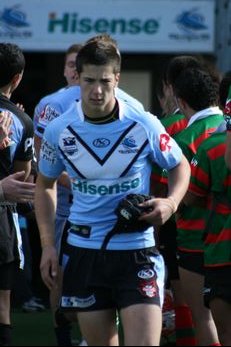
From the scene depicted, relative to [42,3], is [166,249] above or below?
below

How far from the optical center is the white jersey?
5.42 m

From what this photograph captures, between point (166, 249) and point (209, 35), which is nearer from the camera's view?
point (166, 249)

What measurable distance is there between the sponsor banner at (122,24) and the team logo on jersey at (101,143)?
22.1ft

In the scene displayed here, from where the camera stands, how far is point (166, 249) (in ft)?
25.5

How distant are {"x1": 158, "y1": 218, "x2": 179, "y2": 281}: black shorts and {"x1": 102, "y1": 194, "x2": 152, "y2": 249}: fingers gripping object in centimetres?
234

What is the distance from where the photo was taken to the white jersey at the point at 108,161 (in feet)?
17.8

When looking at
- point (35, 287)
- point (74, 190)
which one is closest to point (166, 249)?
point (74, 190)

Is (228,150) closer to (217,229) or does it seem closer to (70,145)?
(217,229)

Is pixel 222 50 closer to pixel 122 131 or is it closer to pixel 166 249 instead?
pixel 166 249

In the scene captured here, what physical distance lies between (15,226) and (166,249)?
1.46 meters

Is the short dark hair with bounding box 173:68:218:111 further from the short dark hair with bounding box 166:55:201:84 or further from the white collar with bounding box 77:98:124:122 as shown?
the white collar with bounding box 77:98:124:122

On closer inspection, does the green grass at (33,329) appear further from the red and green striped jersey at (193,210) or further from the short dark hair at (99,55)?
the short dark hair at (99,55)

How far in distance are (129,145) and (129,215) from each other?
0.41m

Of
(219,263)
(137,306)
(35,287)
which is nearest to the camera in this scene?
(137,306)
